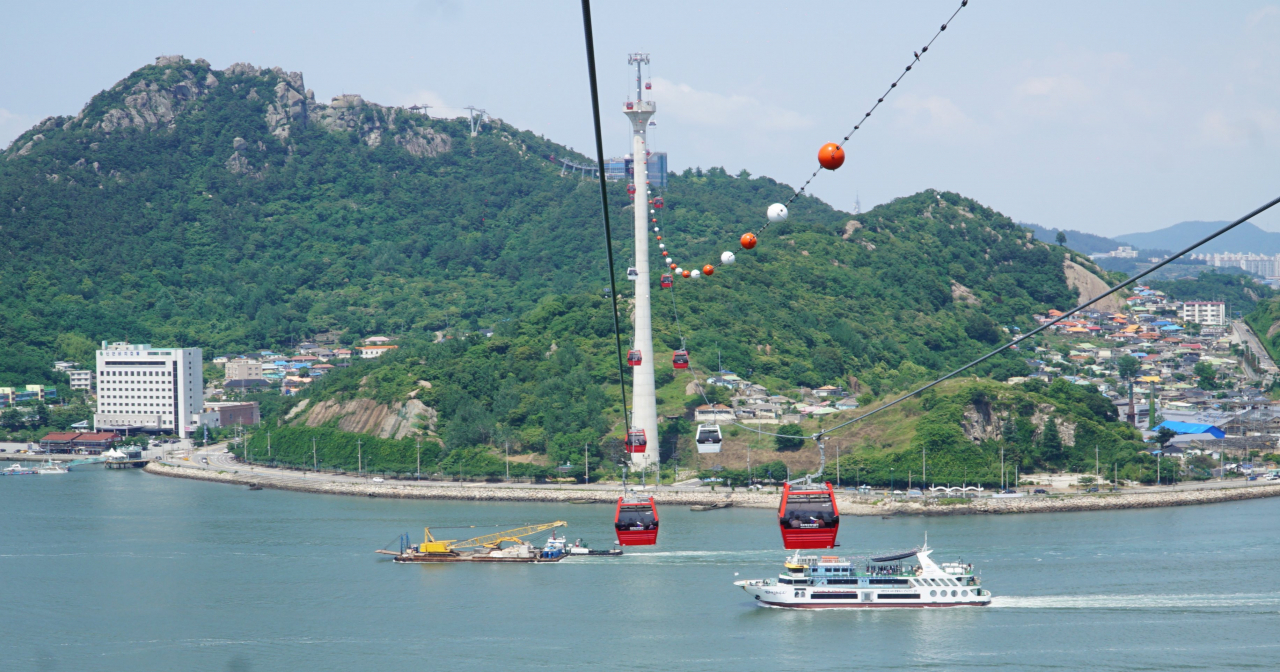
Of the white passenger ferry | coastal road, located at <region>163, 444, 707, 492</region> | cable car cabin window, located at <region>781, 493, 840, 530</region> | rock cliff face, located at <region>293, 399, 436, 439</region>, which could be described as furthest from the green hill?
cable car cabin window, located at <region>781, 493, 840, 530</region>

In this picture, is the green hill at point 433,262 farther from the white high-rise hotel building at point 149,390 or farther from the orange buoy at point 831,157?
the orange buoy at point 831,157

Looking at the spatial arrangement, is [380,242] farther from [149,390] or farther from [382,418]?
[382,418]

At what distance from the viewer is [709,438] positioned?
110ft

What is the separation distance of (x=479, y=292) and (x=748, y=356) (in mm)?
30897

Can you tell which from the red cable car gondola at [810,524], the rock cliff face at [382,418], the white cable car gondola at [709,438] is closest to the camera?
the red cable car gondola at [810,524]

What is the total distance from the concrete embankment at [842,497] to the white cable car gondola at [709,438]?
4.07ft

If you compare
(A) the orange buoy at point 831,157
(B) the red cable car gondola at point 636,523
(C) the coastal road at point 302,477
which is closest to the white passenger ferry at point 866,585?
(B) the red cable car gondola at point 636,523

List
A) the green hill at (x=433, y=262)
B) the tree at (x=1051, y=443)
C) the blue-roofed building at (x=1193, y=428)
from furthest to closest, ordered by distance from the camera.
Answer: the green hill at (x=433, y=262), the blue-roofed building at (x=1193, y=428), the tree at (x=1051, y=443)

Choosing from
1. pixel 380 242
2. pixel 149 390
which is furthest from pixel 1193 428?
pixel 380 242

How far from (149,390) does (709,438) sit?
28.1m

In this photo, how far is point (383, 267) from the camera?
7700 cm

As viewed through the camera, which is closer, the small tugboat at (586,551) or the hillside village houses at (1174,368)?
the small tugboat at (586,551)

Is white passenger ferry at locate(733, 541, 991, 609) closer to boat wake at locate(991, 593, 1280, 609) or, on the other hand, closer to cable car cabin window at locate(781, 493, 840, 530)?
boat wake at locate(991, 593, 1280, 609)

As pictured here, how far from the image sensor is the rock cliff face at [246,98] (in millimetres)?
87500
